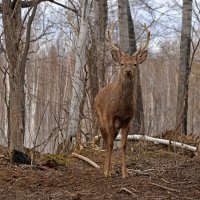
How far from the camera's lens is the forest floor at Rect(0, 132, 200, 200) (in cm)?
617

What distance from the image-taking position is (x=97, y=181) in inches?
276

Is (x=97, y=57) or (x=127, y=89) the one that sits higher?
(x=97, y=57)

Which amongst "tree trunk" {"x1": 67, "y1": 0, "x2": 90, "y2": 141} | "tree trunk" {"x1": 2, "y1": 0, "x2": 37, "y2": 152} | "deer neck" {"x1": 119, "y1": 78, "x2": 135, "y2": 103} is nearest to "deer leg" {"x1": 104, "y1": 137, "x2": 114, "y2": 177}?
"deer neck" {"x1": 119, "y1": 78, "x2": 135, "y2": 103}

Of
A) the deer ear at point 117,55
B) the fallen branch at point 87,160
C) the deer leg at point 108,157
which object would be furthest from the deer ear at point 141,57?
the fallen branch at point 87,160

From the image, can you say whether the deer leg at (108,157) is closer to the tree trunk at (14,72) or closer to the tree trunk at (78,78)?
the tree trunk at (14,72)

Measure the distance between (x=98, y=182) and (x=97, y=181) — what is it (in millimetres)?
83

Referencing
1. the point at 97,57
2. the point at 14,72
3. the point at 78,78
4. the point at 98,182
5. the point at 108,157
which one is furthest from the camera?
the point at 97,57

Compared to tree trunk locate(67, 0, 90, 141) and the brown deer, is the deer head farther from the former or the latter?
tree trunk locate(67, 0, 90, 141)

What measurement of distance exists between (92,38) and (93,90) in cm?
116

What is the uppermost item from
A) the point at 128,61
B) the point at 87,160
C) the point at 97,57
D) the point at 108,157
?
the point at 97,57

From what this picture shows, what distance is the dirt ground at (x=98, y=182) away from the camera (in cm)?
617

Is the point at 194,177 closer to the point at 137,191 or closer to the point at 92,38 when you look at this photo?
the point at 137,191

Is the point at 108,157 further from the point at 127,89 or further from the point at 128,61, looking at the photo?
the point at 128,61

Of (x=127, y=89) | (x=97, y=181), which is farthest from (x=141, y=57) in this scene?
(x=97, y=181)
